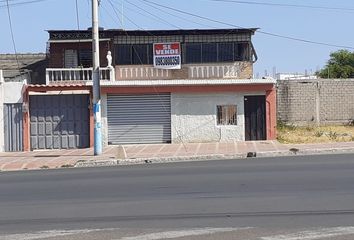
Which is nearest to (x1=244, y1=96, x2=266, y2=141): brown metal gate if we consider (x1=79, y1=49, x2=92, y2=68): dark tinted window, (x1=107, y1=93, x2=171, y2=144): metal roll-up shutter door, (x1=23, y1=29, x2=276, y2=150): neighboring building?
(x1=23, y1=29, x2=276, y2=150): neighboring building

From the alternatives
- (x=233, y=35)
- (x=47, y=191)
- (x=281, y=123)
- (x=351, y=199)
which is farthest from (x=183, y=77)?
(x=351, y=199)

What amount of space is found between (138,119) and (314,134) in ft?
28.0

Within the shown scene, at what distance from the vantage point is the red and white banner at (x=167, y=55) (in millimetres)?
30656

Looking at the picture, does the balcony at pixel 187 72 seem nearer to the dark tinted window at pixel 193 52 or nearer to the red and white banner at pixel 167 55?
the red and white banner at pixel 167 55

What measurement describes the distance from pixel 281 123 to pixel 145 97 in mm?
7296

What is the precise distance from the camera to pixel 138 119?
26.7m

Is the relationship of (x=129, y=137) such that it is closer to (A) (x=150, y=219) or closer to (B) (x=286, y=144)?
(B) (x=286, y=144)

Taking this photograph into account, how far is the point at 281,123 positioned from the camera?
29.0m

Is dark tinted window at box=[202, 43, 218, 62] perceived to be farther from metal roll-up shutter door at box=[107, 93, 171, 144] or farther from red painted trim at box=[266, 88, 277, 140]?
red painted trim at box=[266, 88, 277, 140]

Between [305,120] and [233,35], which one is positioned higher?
[233,35]

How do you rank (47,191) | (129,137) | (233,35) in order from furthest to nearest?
(233,35) → (129,137) → (47,191)

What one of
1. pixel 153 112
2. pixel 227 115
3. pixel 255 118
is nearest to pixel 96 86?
pixel 153 112

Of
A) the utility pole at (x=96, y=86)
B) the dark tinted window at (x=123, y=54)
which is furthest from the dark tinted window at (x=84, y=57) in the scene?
the utility pole at (x=96, y=86)

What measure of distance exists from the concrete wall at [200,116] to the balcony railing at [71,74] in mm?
4586
